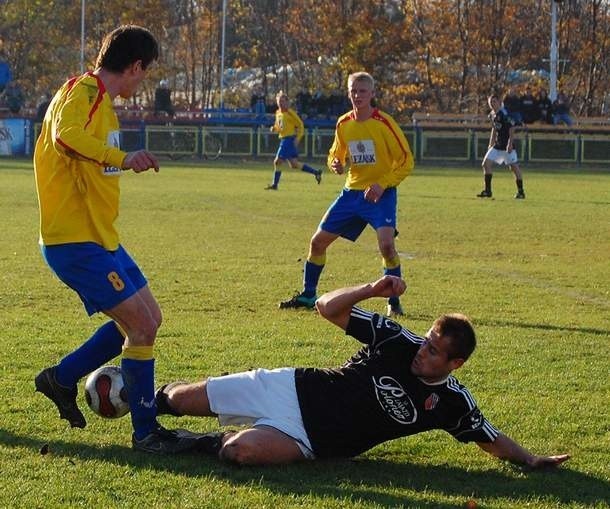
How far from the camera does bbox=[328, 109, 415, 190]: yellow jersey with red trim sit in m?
9.95

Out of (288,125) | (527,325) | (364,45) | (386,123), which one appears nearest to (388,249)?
(386,123)

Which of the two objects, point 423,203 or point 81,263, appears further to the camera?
point 423,203

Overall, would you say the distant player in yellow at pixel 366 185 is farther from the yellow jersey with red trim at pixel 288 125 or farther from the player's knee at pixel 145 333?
the yellow jersey with red trim at pixel 288 125

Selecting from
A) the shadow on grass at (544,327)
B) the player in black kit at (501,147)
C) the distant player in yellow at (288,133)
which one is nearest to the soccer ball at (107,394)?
the shadow on grass at (544,327)

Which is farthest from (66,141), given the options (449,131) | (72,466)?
(449,131)

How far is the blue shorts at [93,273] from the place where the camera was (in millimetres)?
5410

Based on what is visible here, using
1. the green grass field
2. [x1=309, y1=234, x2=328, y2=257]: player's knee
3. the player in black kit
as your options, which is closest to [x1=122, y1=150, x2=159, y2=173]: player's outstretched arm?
the green grass field

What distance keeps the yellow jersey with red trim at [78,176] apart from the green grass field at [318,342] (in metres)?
1.01

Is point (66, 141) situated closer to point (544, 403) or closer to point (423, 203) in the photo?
point (544, 403)

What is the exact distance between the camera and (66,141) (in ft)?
16.9

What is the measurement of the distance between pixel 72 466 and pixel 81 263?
92cm

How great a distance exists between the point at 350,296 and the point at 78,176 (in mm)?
A: 1377

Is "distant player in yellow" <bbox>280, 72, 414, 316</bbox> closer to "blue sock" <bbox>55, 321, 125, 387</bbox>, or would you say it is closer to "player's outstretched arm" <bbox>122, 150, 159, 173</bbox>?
"blue sock" <bbox>55, 321, 125, 387</bbox>

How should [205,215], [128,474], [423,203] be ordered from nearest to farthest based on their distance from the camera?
[128,474] → [205,215] → [423,203]
